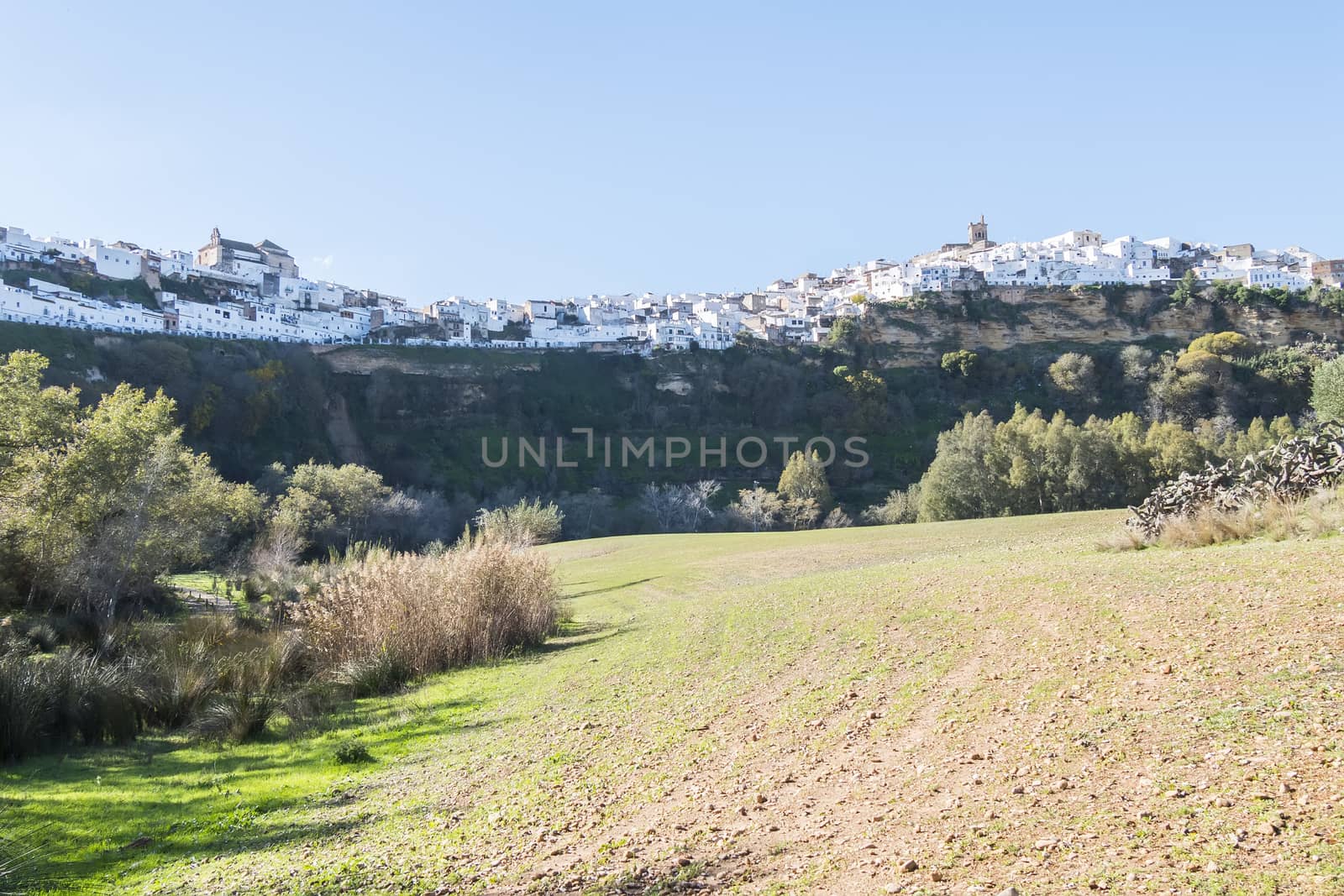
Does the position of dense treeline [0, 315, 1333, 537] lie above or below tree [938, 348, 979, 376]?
below

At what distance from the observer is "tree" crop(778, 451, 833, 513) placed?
59031 millimetres

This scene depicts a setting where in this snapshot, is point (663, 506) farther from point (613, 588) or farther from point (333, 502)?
point (613, 588)

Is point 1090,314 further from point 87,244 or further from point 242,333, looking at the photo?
point 87,244

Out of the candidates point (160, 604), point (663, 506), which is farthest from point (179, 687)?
point (663, 506)

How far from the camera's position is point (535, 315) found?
117062 millimetres

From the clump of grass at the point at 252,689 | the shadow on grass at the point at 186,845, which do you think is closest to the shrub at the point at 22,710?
the clump of grass at the point at 252,689

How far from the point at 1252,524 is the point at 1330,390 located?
29539mm

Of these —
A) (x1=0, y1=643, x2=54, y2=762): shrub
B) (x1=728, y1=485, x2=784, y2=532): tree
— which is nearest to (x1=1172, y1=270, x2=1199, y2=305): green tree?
(x1=728, y1=485, x2=784, y2=532): tree

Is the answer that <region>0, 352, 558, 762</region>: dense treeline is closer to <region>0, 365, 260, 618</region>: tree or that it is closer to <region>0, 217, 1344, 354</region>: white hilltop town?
<region>0, 365, 260, 618</region>: tree

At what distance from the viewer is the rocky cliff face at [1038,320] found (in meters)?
91.7

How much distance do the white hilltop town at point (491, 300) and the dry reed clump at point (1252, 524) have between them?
8399 centimetres

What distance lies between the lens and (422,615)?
46.1 feet

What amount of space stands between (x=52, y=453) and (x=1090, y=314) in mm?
100437

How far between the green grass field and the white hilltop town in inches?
3163
